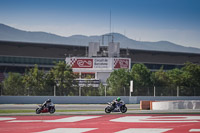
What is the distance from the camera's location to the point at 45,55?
308ft

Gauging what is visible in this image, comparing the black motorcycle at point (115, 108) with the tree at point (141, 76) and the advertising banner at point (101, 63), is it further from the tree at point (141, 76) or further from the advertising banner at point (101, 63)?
the advertising banner at point (101, 63)

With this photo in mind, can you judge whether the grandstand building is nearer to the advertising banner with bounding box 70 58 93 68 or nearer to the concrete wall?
the advertising banner with bounding box 70 58 93 68

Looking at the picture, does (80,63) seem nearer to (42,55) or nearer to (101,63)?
(101,63)

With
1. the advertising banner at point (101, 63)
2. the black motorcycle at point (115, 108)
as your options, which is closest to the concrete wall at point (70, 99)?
the black motorcycle at point (115, 108)

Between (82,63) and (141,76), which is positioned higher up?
(82,63)

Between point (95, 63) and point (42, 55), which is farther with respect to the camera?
point (42, 55)

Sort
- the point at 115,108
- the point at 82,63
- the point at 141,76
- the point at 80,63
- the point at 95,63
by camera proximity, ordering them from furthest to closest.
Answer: the point at 82,63, the point at 80,63, the point at 95,63, the point at 141,76, the point at 115,108

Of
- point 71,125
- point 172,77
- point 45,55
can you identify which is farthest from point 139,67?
point 71,125

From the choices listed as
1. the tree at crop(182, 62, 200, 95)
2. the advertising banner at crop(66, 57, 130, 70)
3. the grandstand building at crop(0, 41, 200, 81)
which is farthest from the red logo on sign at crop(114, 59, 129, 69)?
the tree at crop(182, 62, 200, 95)

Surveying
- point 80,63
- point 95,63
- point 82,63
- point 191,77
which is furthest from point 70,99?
point 82,63

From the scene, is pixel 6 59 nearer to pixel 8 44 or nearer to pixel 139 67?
pixel 8 44

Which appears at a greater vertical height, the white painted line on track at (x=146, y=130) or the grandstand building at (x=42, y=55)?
the grandstand building at (x=42, y=55)

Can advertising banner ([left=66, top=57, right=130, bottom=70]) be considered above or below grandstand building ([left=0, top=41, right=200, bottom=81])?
below

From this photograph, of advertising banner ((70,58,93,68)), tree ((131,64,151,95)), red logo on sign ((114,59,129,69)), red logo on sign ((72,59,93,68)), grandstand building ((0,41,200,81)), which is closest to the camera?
tree ((131,64,151,95))
